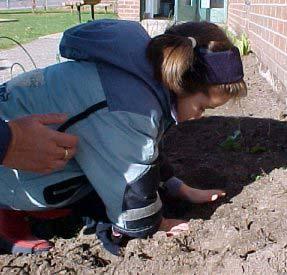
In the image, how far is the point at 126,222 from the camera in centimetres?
213

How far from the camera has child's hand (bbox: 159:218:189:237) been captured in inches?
88.8

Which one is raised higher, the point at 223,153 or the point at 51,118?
the point at 51,118

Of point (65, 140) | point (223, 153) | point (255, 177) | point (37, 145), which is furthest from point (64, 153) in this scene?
point (223, 153)

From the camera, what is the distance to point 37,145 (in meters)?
1.78

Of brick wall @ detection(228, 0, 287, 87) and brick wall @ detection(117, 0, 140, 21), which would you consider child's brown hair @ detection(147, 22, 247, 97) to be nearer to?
brick wall @ detection(228, 0, 287, 87)

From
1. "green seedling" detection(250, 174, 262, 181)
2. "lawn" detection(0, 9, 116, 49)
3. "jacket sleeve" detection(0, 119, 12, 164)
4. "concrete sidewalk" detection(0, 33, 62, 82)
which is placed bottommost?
"lawn" detection(0, 9, 116, 49)

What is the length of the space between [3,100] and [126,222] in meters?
0.68

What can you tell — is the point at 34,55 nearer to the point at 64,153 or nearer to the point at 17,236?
the point at 17,236

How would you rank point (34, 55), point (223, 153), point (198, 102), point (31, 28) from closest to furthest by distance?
point (198, 102) → point (223, 153) → point (34, 55) → point (31, 28)

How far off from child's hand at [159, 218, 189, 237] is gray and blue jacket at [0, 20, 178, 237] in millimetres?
84

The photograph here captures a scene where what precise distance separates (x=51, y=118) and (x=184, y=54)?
51cm

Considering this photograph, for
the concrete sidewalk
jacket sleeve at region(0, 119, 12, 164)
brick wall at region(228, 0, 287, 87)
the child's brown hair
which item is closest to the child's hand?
the child's brown hair

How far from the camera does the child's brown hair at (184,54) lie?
6.57 feet

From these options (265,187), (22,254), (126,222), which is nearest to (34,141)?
(126,222)
